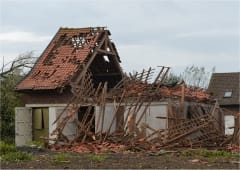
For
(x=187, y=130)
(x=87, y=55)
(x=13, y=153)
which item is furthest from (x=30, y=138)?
(x=13, y=153)

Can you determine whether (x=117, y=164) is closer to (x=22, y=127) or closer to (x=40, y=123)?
(x=40, y=123)

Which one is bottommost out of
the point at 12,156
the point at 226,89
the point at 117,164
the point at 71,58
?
the point at 117,164

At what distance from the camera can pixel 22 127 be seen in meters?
27.8

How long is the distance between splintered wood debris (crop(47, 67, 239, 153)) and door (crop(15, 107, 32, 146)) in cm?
341

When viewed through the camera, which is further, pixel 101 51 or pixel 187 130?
pixel 101 51

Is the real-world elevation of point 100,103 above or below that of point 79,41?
below

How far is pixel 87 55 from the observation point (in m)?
28.6

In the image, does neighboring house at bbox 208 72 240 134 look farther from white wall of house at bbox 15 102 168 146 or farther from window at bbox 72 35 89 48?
white wall of house at bbox 15 102 168 146

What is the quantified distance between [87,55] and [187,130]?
31.0 ft

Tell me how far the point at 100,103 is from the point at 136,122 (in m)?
1.76

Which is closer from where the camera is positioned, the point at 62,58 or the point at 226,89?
the point at 62,58

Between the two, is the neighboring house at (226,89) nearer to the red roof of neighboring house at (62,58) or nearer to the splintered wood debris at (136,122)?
the red roof of neighboring house at (62,58)

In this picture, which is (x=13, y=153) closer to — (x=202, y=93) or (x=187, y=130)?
(x=187, y=130)

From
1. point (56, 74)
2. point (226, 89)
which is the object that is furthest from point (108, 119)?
point (226, 89)
